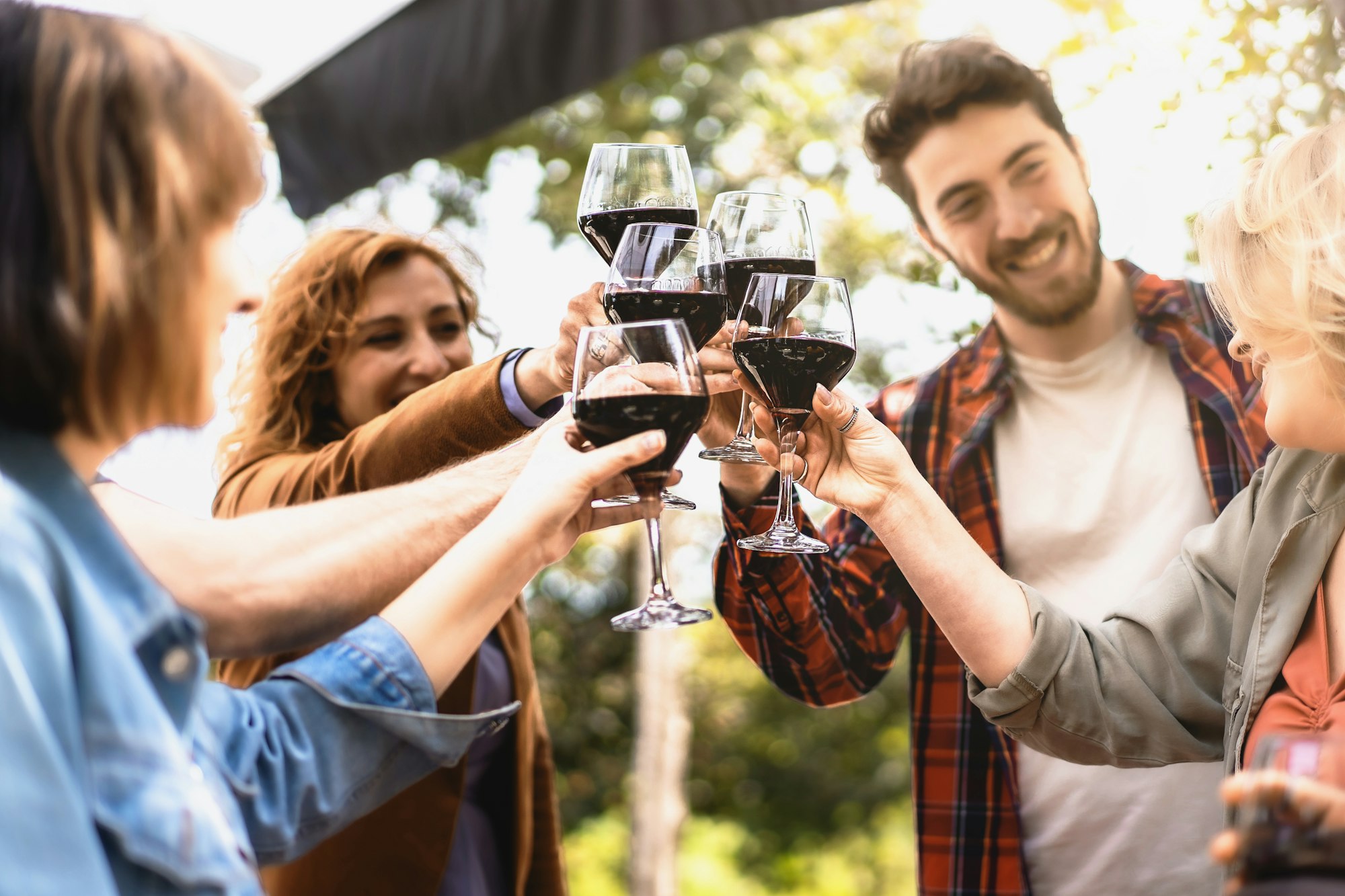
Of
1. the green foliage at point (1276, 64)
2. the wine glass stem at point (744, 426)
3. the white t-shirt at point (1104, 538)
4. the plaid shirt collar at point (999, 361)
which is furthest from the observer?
the plaid shirt collar at point (999, 361)

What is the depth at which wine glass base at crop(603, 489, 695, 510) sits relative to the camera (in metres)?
1.52

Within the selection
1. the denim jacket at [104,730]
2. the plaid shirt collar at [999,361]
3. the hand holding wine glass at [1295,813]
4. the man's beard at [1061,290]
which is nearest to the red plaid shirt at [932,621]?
the plaid shirt collar at [999,361]

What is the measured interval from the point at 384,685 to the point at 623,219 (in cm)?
76

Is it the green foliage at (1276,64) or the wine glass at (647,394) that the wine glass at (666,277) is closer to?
the wine glass at (647,394)

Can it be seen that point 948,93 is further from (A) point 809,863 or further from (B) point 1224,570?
(A) point 809,863

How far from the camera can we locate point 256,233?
3.81 meters

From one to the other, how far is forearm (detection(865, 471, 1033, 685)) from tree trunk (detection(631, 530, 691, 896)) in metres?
4.31

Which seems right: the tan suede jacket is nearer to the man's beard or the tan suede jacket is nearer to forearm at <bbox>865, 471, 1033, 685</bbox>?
forearm at <bbox>865, 471, 1033, 685</bbox>

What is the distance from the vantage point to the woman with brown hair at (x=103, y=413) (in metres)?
0.96

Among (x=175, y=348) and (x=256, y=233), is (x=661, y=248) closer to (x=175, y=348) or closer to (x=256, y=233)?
(x=175, y=348)

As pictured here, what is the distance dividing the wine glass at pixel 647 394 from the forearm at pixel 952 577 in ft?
1.37

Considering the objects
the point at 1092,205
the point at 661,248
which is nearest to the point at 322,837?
the point at 661,248

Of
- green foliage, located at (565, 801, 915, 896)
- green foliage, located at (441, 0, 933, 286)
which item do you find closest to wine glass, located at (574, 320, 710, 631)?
green foliage, located at (441, 0, 933, 286)

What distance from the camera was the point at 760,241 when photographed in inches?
68.7
